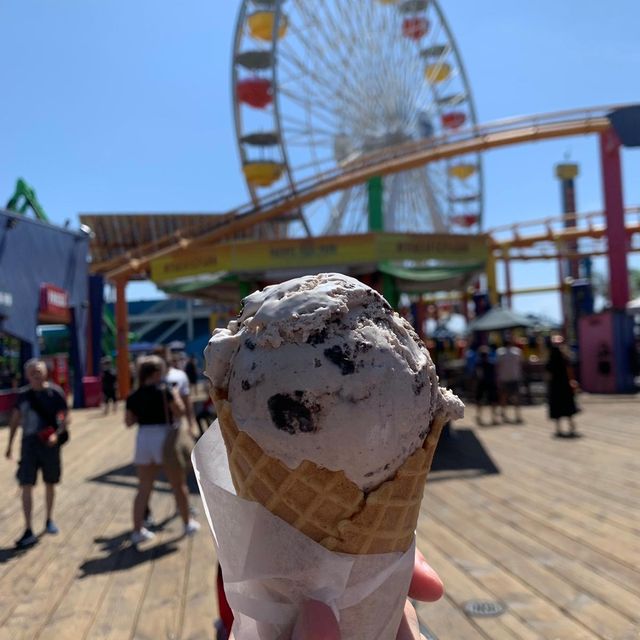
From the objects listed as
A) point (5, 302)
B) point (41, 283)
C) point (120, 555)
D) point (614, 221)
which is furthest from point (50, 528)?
point (614, 221)

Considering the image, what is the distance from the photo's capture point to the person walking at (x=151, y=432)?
3920 mm

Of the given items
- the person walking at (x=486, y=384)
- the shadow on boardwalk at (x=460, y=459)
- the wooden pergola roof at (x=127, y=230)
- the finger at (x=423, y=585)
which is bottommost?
the shadow on boardwalk at (x=460, y=459)

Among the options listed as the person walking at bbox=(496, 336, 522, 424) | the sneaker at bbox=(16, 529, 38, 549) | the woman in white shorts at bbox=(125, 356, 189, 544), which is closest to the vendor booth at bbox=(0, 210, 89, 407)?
the sneaker at bbox=(16, 529, 38, 549)

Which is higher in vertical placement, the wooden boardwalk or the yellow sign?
the yellow sign

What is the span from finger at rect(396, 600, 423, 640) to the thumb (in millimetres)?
286

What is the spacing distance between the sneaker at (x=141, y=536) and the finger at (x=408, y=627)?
124 inches

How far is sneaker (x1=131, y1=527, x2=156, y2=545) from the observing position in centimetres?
389

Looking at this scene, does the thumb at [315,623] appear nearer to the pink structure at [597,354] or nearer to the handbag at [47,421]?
the handbag at [47,421]

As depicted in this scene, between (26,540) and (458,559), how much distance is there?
2.80 meters

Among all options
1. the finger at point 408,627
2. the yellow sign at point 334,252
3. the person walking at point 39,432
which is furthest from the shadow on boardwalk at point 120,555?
the yellow sign at point 334,252

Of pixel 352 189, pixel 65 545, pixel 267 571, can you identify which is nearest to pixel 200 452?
pixel 267 571

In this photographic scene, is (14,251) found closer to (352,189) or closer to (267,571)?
(352,189)

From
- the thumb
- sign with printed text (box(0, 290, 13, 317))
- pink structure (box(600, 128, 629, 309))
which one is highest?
pink structure (box(600, 128, 629, 309))

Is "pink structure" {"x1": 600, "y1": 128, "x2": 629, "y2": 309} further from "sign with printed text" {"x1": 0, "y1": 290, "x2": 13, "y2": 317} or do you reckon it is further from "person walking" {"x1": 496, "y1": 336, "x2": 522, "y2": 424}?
"sign with printed text" {"x1": 0, "y1": 290, "x2": 13, "y2": 317}
